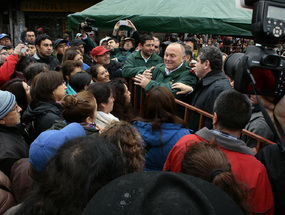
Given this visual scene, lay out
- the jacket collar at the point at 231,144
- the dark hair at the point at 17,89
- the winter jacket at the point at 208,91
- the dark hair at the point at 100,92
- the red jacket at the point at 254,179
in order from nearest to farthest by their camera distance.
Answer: the red jacket at the point at 254,179, the jacket collar at the point at 231,144, the dark hair at the point at 100,92, the winter jacket at the point at 208,91, the dark hair at the point at 17,89

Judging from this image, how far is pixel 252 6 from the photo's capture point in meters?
1.42

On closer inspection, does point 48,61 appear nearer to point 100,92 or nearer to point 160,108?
point 100,92

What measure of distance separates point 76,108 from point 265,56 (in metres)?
1.40

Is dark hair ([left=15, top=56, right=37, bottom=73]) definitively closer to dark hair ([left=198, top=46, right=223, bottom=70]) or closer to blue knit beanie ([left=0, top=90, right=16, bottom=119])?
blue knit beanie ([left=0, top=90, right=16, bottom=119])

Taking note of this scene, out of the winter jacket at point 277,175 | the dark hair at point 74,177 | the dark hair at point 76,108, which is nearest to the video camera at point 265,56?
the winter jacket at point 277,175

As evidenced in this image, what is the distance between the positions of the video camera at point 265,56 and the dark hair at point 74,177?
837 mm

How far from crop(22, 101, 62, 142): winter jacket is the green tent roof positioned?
2.42 m

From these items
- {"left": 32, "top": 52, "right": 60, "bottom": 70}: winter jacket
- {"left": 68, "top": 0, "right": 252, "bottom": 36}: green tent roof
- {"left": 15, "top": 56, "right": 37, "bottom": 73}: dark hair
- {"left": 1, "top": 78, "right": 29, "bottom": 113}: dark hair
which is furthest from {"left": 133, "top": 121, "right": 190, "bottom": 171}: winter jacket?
{"left": 32, "top": 52, "right": 60, "bottom": 70}: winter jacket

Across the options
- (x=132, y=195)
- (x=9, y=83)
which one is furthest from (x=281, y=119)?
(x=9, y=83)

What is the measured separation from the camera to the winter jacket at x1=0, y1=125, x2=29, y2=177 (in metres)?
1.71

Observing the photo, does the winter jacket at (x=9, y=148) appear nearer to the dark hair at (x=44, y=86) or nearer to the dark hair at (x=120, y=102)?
the dark hair at (x=44, y=86)

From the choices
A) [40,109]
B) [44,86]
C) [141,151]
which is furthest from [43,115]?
[141,151]

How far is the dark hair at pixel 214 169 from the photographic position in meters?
1.09

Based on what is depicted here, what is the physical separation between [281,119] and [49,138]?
140 cm
